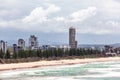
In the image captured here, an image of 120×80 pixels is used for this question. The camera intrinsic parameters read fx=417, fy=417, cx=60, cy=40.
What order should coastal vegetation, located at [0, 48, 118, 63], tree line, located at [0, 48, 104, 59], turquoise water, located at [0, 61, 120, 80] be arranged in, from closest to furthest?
turquoise water, located at [0, 61, 120, 80] < coastal vegetation, located at [0, 48, 118, 63] < tree line, located at [0, 48, 104, 59]

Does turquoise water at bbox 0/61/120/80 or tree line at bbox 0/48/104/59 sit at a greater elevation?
tree line at bbox 0/48/104/59

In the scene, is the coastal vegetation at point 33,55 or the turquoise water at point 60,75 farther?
the coastal vegetation at point 33,55

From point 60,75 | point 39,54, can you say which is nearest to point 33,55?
point 39,54

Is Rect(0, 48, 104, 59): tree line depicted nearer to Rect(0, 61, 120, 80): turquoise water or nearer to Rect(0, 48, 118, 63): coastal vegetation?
Rect(0, 48, 118, 63): coastal vegetation

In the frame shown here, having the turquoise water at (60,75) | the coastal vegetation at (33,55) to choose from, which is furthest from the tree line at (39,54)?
the turquoise water at (60,75)

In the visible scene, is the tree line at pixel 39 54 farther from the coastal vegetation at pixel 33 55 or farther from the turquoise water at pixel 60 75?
the turquoise water at pixel 60 75

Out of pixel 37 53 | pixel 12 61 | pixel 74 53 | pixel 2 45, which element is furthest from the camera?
pixel 2 45

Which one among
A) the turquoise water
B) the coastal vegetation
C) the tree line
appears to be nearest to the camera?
the turquoise water

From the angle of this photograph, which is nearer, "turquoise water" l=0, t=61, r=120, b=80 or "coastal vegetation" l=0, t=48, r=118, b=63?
"turquoise water" l=0, t=61, r=120, b=80

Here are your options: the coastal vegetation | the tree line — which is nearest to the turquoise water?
the coastal vegetation


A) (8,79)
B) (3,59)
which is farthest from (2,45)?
(8,79)

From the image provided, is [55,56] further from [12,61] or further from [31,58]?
[12,61]
